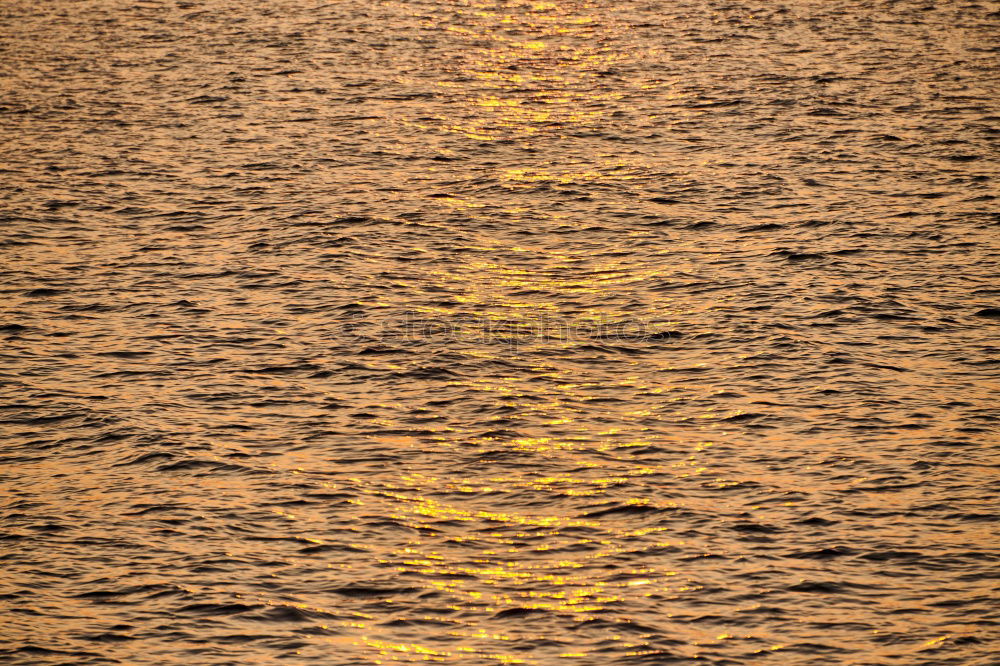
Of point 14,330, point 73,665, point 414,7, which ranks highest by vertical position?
point 414,7

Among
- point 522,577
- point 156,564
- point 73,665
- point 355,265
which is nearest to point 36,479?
point 156,564

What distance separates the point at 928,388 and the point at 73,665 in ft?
49.2

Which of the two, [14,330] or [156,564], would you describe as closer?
[156,564]

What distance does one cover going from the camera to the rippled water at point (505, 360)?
1845 centimetres

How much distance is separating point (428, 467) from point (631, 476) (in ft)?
10.7

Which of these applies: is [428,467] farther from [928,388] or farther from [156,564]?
[928,388]

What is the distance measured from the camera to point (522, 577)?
1898cm

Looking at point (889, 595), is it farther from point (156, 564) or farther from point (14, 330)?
point (14, 330)

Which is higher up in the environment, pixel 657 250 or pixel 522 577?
pixel 657 250

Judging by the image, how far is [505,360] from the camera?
26047 mm

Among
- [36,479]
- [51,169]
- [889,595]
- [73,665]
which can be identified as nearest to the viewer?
[73,665]

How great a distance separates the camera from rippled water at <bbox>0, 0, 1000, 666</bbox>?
18453 mm

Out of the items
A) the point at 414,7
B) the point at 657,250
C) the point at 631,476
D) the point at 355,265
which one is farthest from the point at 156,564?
the point at 414,7

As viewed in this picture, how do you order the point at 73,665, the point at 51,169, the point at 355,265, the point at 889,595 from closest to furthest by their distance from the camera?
the point at 73,665
the point at 889,595
the point at 355,265
the point at 51,169
